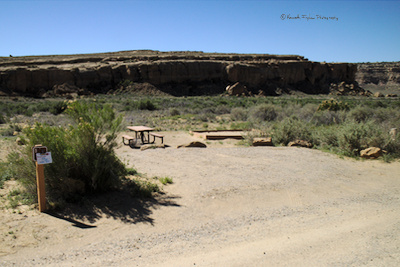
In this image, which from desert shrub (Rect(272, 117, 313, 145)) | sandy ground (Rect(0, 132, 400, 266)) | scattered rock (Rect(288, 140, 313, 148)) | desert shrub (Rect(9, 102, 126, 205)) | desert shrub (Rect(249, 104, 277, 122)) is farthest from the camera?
desert shrub (Rect(249, 104, 277, 122))

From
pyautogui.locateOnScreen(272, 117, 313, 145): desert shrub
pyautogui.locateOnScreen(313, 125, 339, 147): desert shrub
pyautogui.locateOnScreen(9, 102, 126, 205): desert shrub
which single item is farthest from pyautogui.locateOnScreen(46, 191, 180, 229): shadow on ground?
pyautogui.locateOnScreen(313, 125, 339, 147): desert shrub

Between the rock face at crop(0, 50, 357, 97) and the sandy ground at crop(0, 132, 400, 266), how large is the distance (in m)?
41.6

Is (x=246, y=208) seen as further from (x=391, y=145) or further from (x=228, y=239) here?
(x=391, y=145)

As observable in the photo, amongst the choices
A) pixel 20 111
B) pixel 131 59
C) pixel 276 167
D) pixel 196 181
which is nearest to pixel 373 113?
pixel 276 167

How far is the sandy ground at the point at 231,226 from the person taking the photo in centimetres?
443

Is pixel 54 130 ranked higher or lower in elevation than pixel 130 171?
higher

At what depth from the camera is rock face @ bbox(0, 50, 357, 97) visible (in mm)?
44656

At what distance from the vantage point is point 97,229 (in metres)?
5.26

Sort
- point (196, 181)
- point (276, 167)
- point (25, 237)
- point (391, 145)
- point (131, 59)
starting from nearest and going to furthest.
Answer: point (25, 237) → point (196, 181) → point (276, 167) → point (391, 145) → point (131, 59)

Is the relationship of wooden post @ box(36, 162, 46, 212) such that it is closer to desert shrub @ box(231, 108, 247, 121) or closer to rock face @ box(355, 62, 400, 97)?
desert shrub @ box(231, 108, 247, 121)

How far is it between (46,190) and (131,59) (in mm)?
50837

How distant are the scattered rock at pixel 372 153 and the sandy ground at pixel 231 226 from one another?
2.06 meters

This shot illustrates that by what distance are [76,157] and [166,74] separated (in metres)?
45.1

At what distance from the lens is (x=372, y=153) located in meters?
10.7
